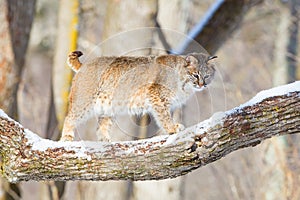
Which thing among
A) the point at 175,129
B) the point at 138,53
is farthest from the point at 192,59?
the point at 138,53

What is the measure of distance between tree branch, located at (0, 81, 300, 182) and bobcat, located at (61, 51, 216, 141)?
126 millimetres

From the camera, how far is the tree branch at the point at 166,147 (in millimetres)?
3328

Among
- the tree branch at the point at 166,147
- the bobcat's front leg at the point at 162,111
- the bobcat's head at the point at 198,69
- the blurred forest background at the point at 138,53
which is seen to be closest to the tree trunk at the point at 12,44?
the blurred forest background at the point at 138,53

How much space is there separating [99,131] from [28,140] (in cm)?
42

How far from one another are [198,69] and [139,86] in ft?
1.07

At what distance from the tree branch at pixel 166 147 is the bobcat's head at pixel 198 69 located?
245 mm

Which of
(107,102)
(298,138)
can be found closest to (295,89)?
(107,102)

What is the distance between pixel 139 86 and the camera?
324 cm

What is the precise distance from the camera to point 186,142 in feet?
10.8

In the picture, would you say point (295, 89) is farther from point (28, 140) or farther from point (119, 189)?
point (119, 189)

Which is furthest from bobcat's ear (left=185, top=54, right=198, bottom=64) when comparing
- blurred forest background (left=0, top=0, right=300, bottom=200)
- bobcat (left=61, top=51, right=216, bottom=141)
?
blurred forest background (left=0, top=0, right=300, bottom=200)

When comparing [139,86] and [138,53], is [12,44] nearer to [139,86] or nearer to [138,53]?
[138,53]

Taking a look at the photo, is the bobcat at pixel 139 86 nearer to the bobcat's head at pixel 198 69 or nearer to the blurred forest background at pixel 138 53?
the bobcat's head at pixel 198 69

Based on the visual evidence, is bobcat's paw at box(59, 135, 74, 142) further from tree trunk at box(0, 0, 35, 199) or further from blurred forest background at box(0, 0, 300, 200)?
tree trunk at box(0, 0, 35, 199)
